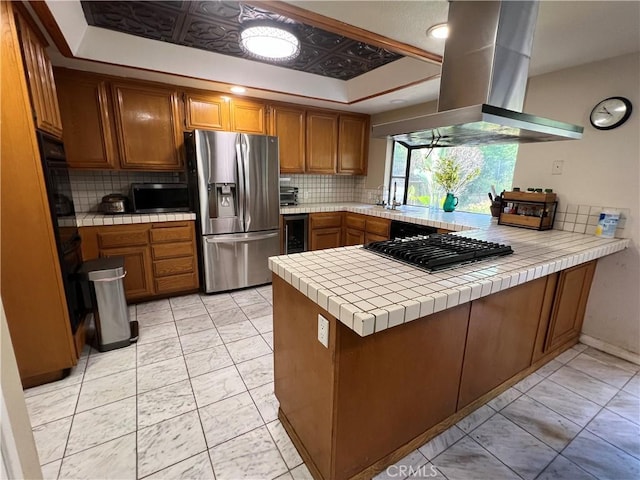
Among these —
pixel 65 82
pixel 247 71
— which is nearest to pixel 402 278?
pixel 247 71

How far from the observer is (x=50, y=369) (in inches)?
A: 73.7

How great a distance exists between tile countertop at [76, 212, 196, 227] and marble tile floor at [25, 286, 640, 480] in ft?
3.63

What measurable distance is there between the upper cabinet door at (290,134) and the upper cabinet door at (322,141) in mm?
109

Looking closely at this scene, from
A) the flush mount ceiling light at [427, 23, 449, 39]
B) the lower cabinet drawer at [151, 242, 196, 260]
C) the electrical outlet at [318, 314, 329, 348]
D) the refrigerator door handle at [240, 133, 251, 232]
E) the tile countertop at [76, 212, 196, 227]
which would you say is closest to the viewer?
the electrical outlet at [318, 314, 329, 348]

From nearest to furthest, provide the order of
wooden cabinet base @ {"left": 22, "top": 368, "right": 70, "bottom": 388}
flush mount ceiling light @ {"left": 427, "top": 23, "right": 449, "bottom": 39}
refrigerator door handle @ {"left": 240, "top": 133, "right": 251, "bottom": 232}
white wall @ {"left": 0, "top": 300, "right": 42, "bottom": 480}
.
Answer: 1. white wall @ {"left": 0, "top": 300, "right": 42, "bottom": 480}
2. flush mount ceiling light @ {"left": 427, "top": 23, "right": 449, "bottom": 39}
3. wooden cabinet base @ {"left": 22, "top": 368, "right": 70, "bottom": 388}
4. refrigerator door handle @ {"left": 240, "top": 133, "right": 251, "bottom": 232}

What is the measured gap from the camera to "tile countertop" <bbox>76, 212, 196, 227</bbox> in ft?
8.55

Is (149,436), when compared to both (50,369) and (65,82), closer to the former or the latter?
(50,369)

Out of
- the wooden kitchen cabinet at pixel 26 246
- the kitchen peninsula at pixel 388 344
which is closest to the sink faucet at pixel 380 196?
the kitchen peninsula at pixel 388 344

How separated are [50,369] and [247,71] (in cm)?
290

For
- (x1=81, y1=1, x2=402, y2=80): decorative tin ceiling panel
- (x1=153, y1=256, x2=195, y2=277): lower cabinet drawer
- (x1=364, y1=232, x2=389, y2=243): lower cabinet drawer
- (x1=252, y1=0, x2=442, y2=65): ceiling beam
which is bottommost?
(x1=153, y1=256, x2=195, y2=277): lower cabinet drawer

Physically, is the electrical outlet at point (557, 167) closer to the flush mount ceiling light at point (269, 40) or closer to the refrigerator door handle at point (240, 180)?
the flush mount ceiling light at point (269, 40)

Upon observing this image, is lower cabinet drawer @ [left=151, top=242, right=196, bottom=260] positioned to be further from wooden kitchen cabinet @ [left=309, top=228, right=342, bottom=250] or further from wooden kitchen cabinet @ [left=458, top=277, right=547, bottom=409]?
wooden kitchen cabinet @ [left=458, top=277, right=547, bottom=409]

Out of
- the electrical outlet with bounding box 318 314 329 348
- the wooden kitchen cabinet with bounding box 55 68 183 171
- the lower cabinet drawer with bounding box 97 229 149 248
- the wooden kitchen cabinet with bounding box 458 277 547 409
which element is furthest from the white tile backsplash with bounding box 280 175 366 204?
the electrical outlet with bounding box 318 314 329 348

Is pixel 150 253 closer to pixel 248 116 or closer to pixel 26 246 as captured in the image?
pixel 26 246
